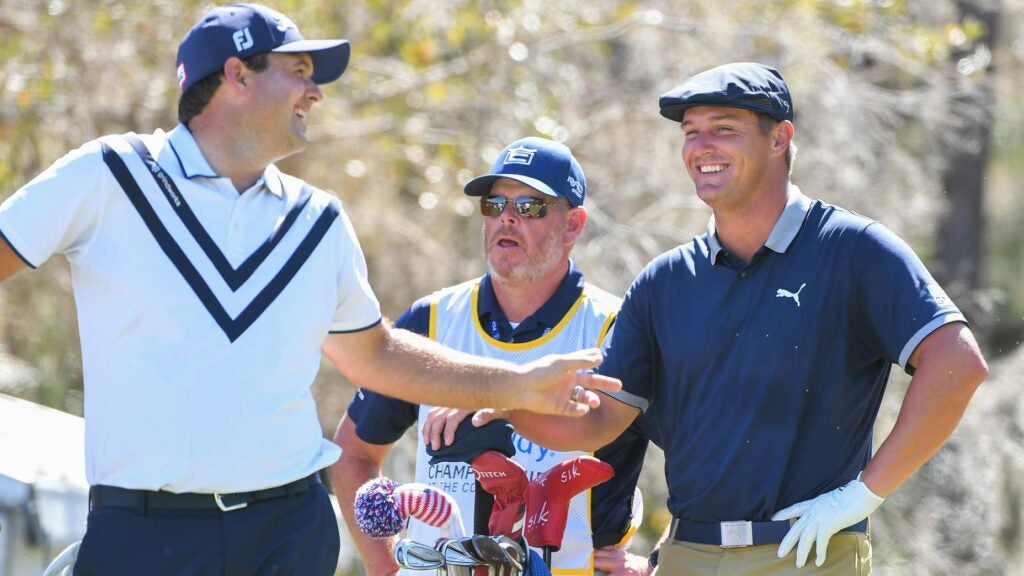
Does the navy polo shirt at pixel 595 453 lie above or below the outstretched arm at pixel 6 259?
below

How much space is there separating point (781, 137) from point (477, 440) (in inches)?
50.0

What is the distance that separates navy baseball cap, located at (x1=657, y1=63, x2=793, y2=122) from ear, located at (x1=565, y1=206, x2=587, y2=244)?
2.65 ft

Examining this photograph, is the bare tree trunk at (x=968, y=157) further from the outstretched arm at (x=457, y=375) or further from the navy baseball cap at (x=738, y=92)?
the outstretched arm at (x=457, y=375)

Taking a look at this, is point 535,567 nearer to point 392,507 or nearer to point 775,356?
point 392,507

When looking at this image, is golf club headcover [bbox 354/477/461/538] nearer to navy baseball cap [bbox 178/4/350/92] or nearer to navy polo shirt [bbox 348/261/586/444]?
navy polo shirt [bbox 348/261/586/444]

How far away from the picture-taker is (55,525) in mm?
5586

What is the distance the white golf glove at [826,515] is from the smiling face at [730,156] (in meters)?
0.89

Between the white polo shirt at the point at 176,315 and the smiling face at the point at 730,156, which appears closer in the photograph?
the white polo shirt at the point at 176,315

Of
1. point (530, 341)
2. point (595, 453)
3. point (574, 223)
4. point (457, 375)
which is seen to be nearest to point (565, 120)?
point (574, 223)

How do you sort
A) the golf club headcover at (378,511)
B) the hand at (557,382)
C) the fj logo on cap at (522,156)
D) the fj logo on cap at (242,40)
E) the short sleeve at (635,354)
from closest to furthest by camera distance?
the golf club headcover at (378,511), the fj logo on cap at (242,40), the hand at (557,382), the short sleeve at (635,354), the fj logo on cap at (522,156)

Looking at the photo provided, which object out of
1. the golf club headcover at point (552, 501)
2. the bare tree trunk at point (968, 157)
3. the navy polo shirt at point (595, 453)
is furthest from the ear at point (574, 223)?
the bare tree trunk at point (968, 157)

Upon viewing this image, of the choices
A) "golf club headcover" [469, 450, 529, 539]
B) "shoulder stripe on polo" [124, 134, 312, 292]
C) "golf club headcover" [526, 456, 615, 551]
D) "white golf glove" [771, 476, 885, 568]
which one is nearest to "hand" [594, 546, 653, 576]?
"golf club headcover" [526, 456, 615, 551]

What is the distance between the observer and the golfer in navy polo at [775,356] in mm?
3826

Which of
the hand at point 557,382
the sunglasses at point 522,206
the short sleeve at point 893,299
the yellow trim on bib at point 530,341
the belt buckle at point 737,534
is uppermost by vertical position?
the sunglasses at point 522,206
